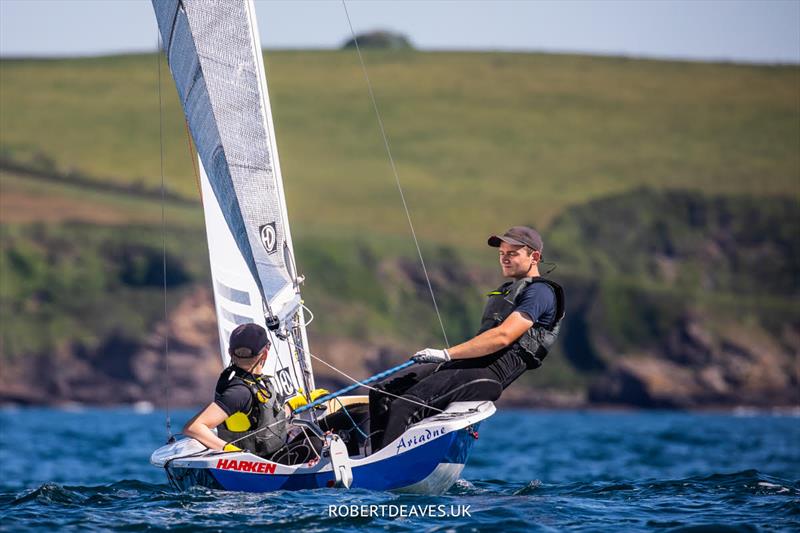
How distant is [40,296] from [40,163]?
69.9 ft

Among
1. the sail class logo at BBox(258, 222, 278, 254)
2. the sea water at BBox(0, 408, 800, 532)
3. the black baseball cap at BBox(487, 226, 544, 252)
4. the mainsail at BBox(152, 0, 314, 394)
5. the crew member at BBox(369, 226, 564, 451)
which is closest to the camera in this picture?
the sea water at BBox(0, 408, 800, 532)

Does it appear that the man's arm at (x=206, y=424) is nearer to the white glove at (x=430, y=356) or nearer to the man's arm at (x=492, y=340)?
the white glove at (x=430, y=356)

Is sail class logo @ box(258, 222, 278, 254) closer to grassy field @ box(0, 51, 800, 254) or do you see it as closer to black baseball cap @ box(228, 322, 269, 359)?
black baseball cap @ box(228, 322, 269, 359)

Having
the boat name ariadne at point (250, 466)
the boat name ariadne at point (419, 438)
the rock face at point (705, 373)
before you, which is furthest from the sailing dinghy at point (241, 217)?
the rock face at point (705, 373)

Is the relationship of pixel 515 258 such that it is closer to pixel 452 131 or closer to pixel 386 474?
pixel 386 474

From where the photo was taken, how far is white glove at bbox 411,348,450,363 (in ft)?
44.4

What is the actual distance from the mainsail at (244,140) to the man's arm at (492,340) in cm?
294

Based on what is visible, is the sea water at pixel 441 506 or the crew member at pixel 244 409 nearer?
the sea water at pixel 441 506

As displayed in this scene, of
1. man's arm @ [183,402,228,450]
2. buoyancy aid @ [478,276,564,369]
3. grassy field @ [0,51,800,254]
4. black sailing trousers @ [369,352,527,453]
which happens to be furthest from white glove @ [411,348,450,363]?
grassy field @ [0,51,800,254]

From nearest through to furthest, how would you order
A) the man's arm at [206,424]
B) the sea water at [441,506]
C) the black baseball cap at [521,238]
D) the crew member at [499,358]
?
the sea water at [441,506]
the man's arm at [206,424]
the crew member at [499,358]
the black baseball cap at [521,238]

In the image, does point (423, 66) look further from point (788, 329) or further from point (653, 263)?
point (788, 329)

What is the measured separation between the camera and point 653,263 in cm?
10125

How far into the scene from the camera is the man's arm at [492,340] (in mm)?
13867

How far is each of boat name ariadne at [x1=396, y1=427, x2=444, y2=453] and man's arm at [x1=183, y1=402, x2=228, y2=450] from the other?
186cm
